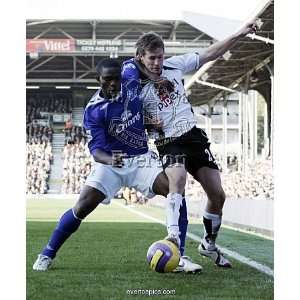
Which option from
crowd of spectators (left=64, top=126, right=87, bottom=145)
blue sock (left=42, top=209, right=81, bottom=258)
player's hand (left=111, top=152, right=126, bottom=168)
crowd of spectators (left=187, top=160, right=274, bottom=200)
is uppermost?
crowd of spectators (left=64, top=126, right=87, bottom=145)

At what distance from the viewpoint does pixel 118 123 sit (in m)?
7.79

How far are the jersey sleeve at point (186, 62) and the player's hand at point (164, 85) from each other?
12 centimetres

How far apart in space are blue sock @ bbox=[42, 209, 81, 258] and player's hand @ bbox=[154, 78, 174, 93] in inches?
42.8

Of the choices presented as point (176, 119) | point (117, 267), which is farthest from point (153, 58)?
point (117, 267)

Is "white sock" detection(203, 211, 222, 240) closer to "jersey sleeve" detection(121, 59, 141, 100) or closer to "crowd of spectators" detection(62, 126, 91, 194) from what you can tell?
"crowd of spectators" detection(62, 126, 91, 194)

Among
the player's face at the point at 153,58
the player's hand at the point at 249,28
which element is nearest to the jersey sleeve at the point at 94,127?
the player's face at the point at 153,58

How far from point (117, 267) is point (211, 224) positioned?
0.78 meters

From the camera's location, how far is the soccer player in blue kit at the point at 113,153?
25.5 ft

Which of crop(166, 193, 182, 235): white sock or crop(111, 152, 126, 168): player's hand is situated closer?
crop(166, 193, 182, 235): white sock

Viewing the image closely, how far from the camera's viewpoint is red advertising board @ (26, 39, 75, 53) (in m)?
7.88

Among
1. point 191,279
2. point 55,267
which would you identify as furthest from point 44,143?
point 191,279

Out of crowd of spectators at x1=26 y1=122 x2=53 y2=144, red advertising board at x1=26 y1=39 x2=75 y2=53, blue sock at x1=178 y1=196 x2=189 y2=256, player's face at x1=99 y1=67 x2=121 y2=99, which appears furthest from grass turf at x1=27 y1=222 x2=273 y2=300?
red advertising board at x1=26 y1=39 x2=75 y2=53

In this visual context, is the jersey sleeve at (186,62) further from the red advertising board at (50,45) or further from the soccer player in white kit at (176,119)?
the red advertising board at (50,45)

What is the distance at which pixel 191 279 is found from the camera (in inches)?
300
